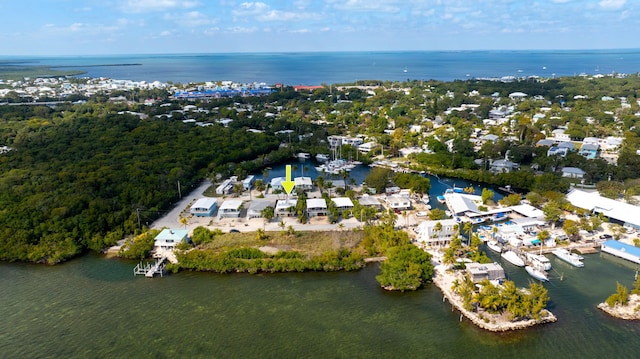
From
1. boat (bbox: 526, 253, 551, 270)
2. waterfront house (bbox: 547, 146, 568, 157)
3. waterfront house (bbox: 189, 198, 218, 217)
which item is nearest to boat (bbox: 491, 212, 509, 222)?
boat (bbox: 526, 253, 551, 270)

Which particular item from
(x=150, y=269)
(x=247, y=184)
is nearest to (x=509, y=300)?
(x=150, y=269)

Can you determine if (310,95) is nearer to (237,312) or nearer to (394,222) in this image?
(394,222)

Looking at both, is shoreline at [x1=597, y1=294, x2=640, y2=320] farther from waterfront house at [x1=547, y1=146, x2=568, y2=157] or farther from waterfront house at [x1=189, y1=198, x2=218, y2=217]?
waterfront house at [x1=547, y1=146, x2=568, y2=157]

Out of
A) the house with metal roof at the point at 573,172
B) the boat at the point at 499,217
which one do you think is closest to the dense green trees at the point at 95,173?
the boat at the point at 499,217

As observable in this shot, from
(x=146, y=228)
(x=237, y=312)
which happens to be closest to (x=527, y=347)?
(x=237, y=312)

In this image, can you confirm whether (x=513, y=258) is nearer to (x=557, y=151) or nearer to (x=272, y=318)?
(x=272, y=318)

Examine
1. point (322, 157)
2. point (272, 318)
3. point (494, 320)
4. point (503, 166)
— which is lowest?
point (272, 318)

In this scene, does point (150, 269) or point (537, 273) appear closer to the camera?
point (537, 273)
